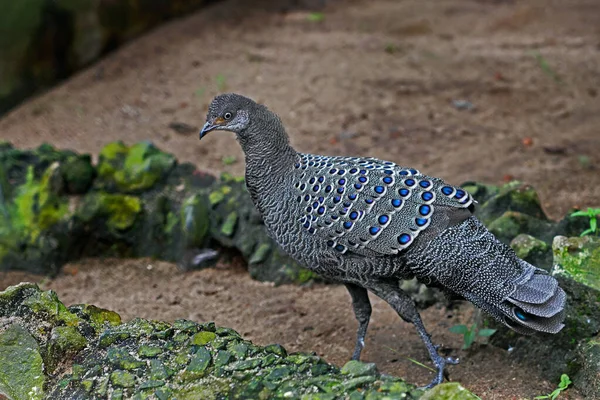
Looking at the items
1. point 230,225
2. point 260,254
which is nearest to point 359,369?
point 260,254

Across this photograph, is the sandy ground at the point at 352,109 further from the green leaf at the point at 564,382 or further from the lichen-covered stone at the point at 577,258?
the lichen-covered stone at the point at 577,258

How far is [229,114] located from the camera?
13.3 feet

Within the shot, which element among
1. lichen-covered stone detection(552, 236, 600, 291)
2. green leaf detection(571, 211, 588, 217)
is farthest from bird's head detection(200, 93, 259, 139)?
green leaf detection(571, 211, 588, 217)

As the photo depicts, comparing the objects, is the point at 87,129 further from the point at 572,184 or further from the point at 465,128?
the point at 572,184

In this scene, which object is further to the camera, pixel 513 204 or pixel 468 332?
pixel 513 204

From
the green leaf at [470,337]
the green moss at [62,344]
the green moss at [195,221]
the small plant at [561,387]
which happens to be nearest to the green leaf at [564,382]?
the small plant at [561,387]

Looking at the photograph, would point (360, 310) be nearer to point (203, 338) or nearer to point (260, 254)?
point (203, 338)

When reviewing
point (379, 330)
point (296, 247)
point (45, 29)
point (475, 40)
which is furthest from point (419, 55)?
point (296, 247)

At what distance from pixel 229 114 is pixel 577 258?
186 centimetres

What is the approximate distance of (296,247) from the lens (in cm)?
396

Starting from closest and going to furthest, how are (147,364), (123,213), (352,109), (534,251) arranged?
(147,364), (534,251), (123,213), (352,109)

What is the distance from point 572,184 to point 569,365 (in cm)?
262

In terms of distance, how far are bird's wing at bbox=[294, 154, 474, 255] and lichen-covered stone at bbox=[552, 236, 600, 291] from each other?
53cm

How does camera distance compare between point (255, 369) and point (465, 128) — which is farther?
point (465, 128)
